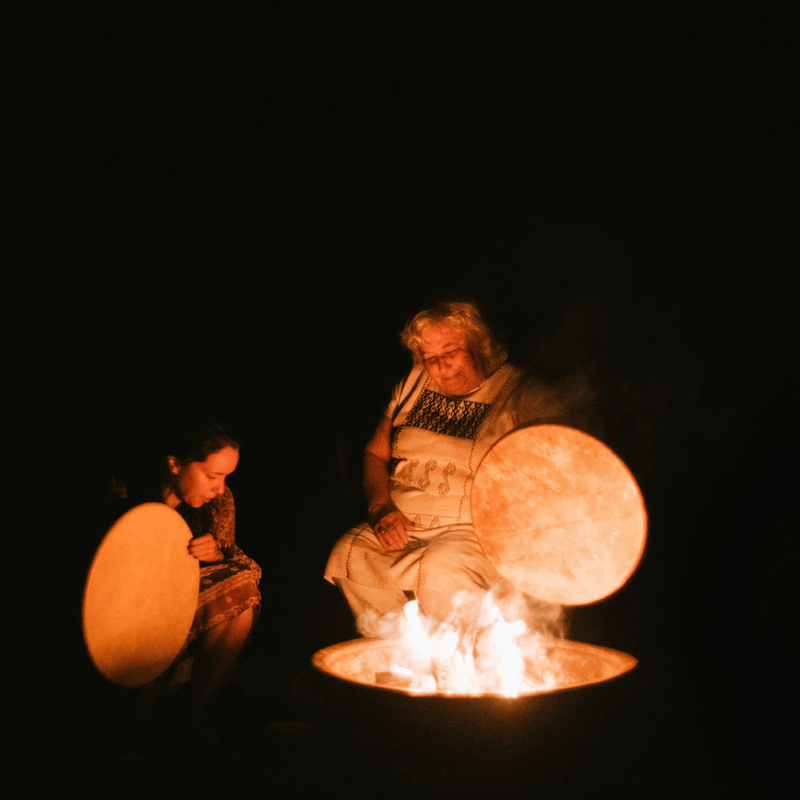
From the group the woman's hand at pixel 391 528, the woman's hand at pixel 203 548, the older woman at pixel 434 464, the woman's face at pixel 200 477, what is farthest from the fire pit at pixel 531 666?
the woman's face at pixel 200 477

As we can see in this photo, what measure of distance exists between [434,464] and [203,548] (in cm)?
105

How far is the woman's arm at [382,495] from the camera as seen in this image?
286cm

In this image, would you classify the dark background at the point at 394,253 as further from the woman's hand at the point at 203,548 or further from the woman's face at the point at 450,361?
the woman's hand at the point at 203,548

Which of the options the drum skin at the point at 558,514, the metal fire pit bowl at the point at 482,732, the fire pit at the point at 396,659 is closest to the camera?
the metal fire pit bowl at the point at 482,732

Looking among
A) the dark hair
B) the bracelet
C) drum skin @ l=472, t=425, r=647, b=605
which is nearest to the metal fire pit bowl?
drum skin @ l=472, t=425, r=647, b=605

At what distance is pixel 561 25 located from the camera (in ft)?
11.6

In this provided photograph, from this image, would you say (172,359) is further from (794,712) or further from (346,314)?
(794,712)

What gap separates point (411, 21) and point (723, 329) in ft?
Result: 7.79

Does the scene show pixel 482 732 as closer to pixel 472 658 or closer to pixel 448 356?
pixel 472 658

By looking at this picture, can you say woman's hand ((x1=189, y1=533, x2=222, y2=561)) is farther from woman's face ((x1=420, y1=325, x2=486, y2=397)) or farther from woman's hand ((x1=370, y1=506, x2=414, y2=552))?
woman's face ((x1=420, y1=325, x2=486, y2=397))

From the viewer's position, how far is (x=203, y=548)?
269 cm

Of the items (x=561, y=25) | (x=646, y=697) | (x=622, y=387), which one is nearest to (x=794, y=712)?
(x=646, y=697)

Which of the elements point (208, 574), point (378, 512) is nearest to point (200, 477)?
point (208, 574)

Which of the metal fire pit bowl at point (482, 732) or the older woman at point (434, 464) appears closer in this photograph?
the metal fire pit bowl at point (482, 732)
